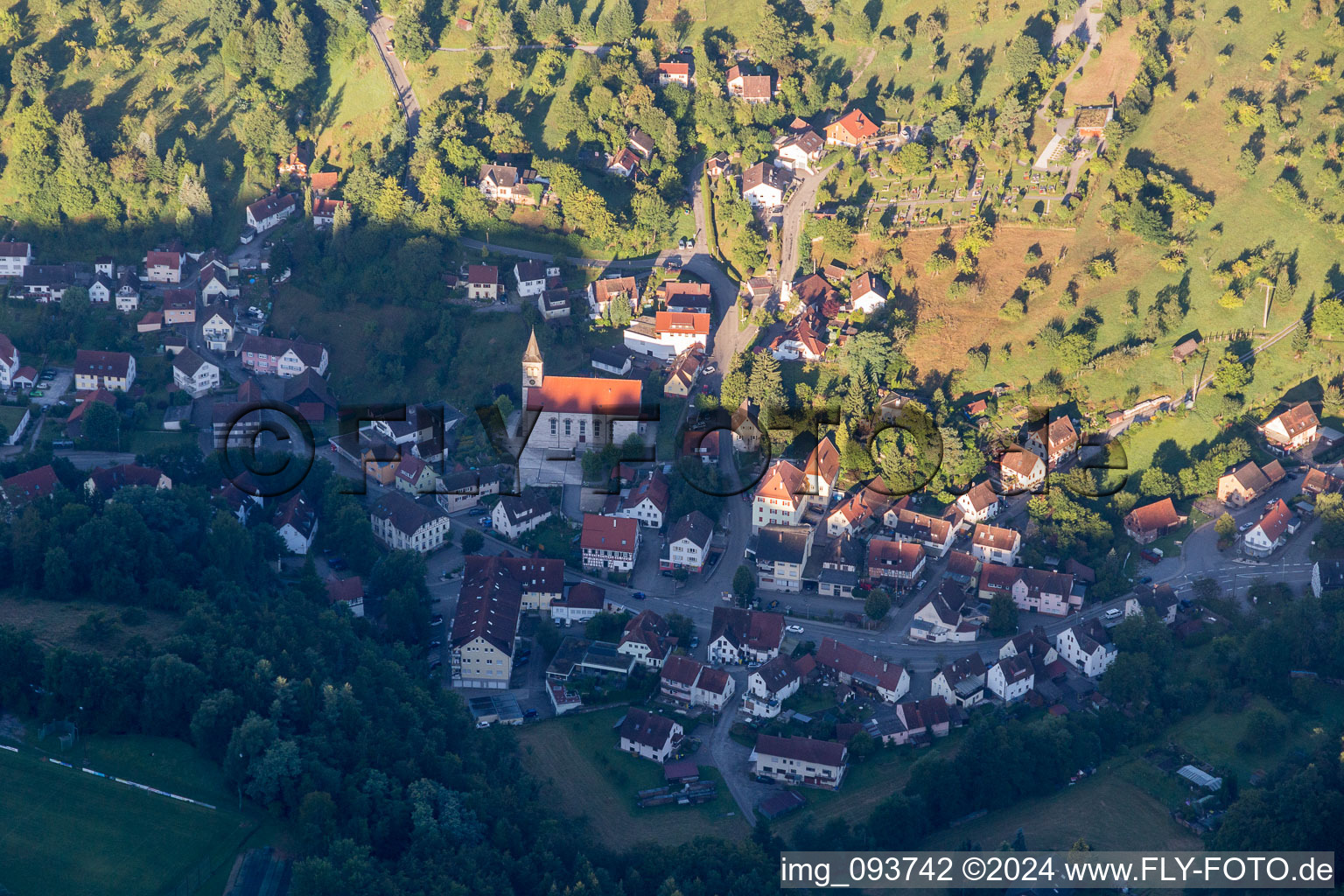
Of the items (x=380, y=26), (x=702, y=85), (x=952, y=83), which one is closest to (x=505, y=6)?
(x=380, y=26)

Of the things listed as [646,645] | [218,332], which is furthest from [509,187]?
[646,645]

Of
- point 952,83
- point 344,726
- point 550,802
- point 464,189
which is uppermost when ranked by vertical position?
point 952,83

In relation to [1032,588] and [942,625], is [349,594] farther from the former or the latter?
[1032,588]

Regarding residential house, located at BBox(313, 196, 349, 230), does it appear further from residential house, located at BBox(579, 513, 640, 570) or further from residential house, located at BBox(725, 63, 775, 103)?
residential house, located at BBox(579, 513, 640, 570)

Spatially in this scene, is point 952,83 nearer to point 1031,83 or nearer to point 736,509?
point 1031,83

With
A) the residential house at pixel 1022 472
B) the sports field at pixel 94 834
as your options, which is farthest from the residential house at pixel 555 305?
the sports field at pixel 94 834

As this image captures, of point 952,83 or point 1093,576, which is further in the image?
point 952,83

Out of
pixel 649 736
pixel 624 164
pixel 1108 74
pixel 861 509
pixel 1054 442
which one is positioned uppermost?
pixel 1108 74
